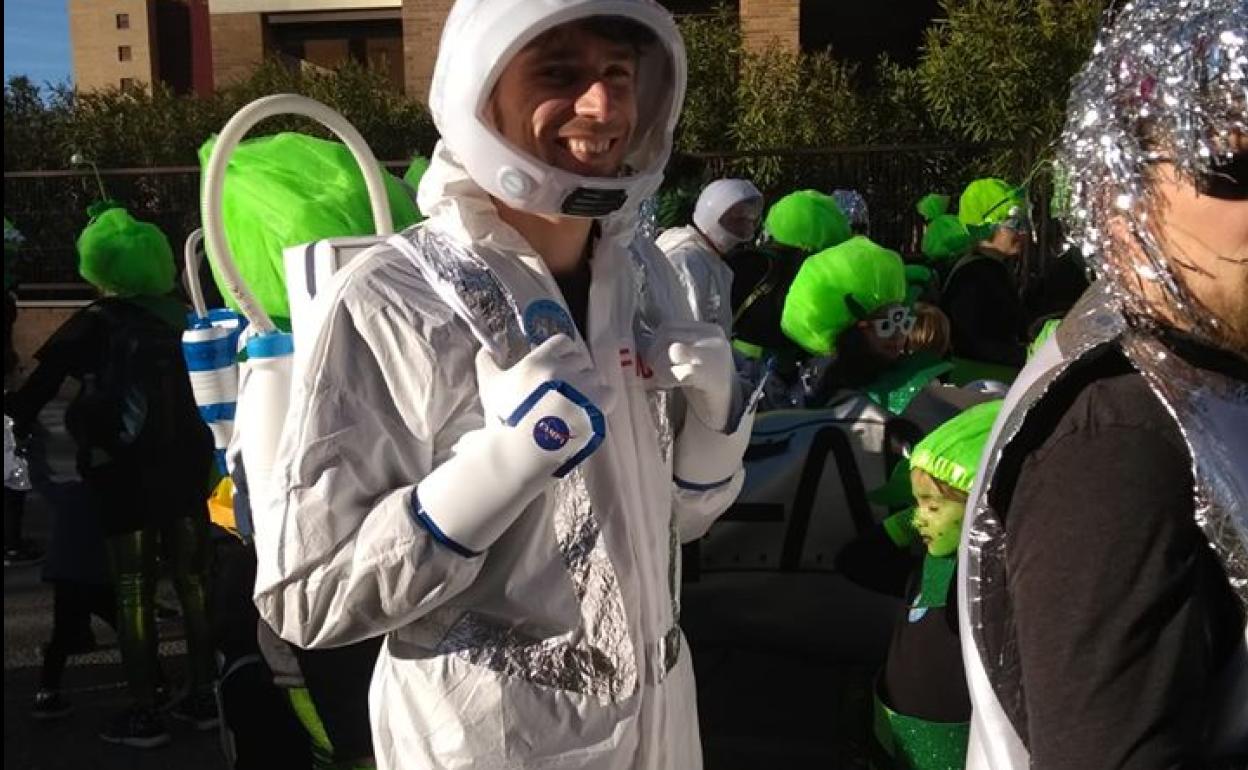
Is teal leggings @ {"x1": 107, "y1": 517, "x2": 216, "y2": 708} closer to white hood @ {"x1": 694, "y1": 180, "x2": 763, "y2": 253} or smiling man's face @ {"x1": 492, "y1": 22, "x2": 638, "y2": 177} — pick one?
white hood @ {"x1": 694, "y1": 180, "x2": 763, "y2": 253}

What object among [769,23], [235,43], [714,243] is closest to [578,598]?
[714,243]

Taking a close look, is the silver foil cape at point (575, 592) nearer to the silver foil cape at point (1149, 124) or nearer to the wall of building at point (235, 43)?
the silver foil cape at point (1149, 124)

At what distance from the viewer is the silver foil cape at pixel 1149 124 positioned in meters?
1.09

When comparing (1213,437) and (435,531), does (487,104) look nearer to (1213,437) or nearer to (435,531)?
(435,531)

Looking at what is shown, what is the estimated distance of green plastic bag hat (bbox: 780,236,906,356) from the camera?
4180 millimetres

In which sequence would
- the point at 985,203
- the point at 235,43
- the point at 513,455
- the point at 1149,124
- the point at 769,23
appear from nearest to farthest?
the point at 1149,124 < the point at 513,455 < the point at 985,203 < the point at 769,23 < the point at 235,43

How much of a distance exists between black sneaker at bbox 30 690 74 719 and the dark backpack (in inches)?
40.0

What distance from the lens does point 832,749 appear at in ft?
13.6

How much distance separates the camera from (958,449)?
99.5 inches

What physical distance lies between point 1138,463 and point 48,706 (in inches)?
173

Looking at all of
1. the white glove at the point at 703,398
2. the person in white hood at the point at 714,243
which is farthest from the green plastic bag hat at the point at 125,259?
Result: the white glove at the point at 703,398

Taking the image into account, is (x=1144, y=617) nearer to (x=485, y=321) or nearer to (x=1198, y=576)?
(x=1198, y=576)

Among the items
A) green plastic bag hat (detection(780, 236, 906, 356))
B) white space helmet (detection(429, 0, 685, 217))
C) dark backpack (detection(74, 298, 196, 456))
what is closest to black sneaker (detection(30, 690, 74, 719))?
dark backpack (detection(74, 298, 196, 456))

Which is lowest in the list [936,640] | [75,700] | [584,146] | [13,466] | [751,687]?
[75,700]
